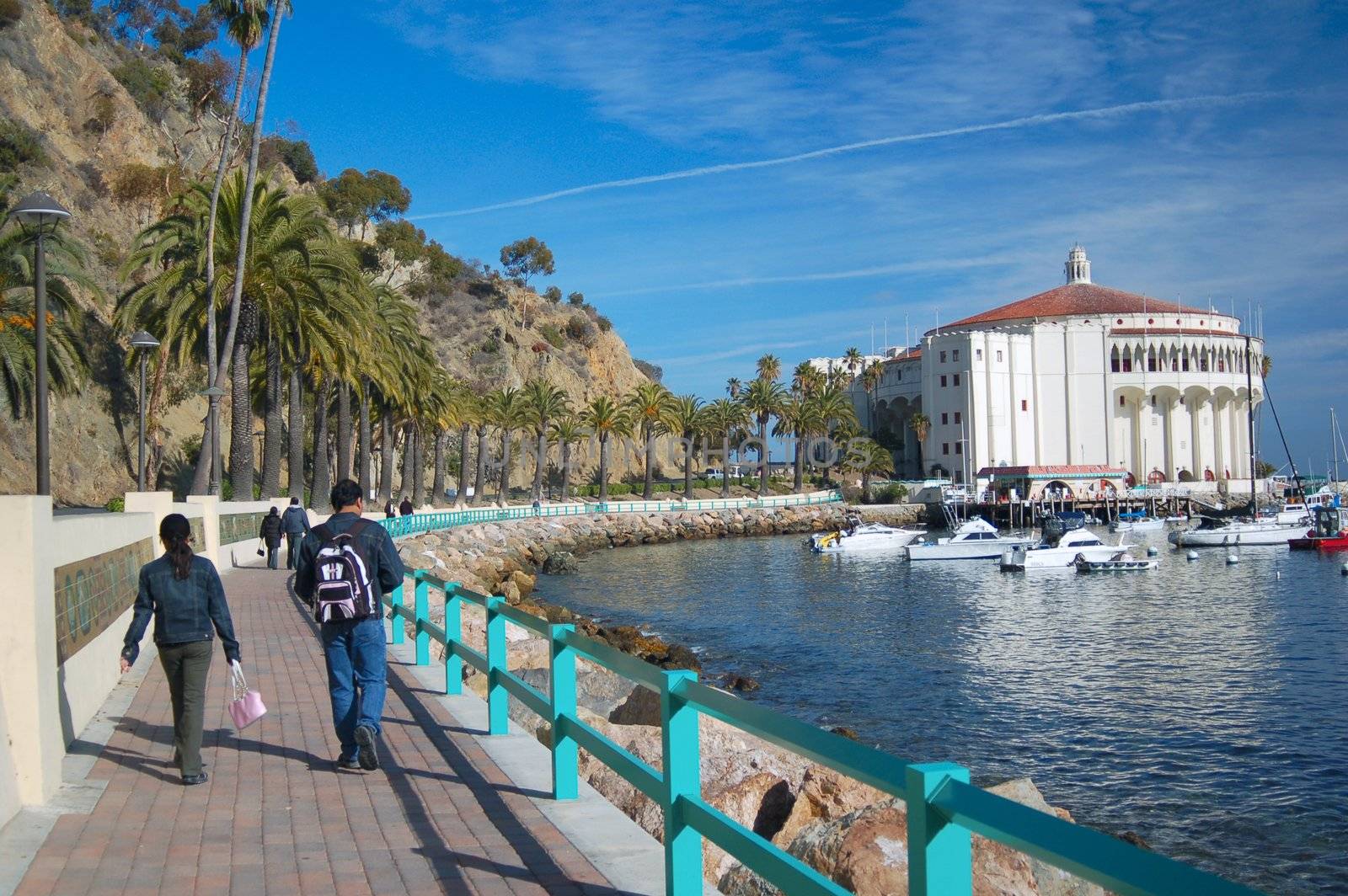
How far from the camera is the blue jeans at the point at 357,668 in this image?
27.1 feet

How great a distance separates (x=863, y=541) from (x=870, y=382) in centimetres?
5727

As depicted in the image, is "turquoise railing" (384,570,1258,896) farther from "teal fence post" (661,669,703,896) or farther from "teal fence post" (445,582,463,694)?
"teal fence post" (445,582,463,694)

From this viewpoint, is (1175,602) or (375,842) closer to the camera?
(375,842)

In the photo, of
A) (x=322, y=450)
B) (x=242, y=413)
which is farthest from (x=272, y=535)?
(x=322, y=450)

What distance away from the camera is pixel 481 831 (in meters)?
6.89

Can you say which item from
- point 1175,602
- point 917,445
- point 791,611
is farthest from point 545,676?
point 917,445

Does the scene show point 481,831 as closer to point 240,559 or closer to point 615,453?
point 240,559

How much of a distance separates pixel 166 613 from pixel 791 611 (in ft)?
103

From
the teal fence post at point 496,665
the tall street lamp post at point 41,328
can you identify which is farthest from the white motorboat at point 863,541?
the teal fence post at point 496,665

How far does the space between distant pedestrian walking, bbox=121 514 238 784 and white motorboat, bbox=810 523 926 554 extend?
57.0 meters

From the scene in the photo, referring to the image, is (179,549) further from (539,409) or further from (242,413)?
(539,409)

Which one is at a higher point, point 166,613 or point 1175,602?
point 166,613

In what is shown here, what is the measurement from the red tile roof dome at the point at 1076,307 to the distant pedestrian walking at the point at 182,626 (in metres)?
106

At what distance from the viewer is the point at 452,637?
11305mm
